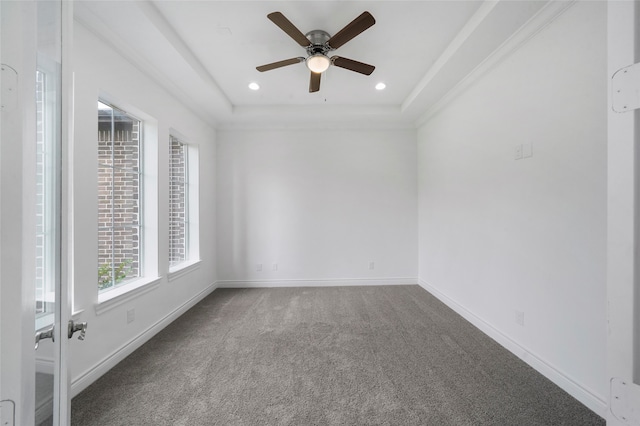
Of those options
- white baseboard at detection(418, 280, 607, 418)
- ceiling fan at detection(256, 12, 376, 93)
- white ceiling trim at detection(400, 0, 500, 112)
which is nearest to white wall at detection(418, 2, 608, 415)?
white baseboard at detection(418, 280, 607, 418)

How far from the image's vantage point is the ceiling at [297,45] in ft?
6.53

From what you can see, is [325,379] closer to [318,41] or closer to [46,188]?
[46,188]

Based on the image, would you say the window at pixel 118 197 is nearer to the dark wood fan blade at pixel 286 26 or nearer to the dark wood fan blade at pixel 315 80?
the dark wood fan blade at pixel 286 26

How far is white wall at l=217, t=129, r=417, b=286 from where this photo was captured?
4352 millimetres

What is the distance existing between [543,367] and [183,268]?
3583 mm

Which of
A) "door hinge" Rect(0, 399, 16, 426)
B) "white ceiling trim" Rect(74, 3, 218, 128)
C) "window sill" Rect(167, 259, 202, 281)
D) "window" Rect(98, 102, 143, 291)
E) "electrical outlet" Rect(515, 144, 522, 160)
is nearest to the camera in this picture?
"door hinge" Rect(0, 399, 16, 426)

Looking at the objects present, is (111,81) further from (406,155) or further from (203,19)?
(406,155)

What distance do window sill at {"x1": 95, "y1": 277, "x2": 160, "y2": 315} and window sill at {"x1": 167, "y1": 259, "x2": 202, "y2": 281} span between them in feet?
0.92

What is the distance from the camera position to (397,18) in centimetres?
215

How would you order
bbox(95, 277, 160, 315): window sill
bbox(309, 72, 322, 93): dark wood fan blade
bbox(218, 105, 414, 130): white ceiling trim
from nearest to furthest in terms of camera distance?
bbox(95, 277, 160, 315): window sill → bbox(309, 72, 322, 93): dark wood fan blade → bbox(218, 105, 414, 130): white ceiling trim

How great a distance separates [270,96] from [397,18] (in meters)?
1.93

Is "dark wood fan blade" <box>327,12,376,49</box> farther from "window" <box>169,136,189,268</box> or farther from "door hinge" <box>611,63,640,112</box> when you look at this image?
"window" <box>169,136,189,268</box>

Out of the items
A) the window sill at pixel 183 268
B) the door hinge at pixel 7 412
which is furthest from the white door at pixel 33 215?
the window sill at pixel 183 268

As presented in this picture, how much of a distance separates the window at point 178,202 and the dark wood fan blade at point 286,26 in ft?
7.08
